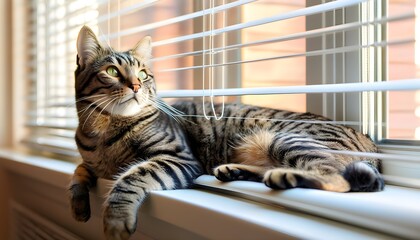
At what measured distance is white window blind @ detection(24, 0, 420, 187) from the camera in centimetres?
88

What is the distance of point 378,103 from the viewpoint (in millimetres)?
1010

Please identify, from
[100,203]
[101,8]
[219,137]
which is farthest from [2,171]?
[219,137]

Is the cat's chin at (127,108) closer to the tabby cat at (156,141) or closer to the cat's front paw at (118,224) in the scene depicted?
the tabby cat at (156,141)

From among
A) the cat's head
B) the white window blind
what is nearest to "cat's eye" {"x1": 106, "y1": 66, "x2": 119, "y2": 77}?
the cat's head

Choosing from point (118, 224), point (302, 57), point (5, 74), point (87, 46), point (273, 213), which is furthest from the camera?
point (5, 74)

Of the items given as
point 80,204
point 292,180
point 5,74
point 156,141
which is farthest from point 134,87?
point 5,74

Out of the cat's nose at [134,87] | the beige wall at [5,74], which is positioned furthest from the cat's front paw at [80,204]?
the beige wall at [5,74]

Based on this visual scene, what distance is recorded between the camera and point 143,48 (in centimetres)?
129

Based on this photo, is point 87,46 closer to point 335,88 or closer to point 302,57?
point 302,57

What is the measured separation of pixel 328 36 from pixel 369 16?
0.32 ft

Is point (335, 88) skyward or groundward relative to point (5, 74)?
groundward

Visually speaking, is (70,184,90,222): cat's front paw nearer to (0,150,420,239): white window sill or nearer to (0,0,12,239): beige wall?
(0,150,420,239): white window sill

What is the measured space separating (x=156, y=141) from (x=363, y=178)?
510 millimetres

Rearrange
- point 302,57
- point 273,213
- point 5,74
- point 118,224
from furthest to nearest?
point 5,74 < point 302,57 < point 118,224 < point 273,213
